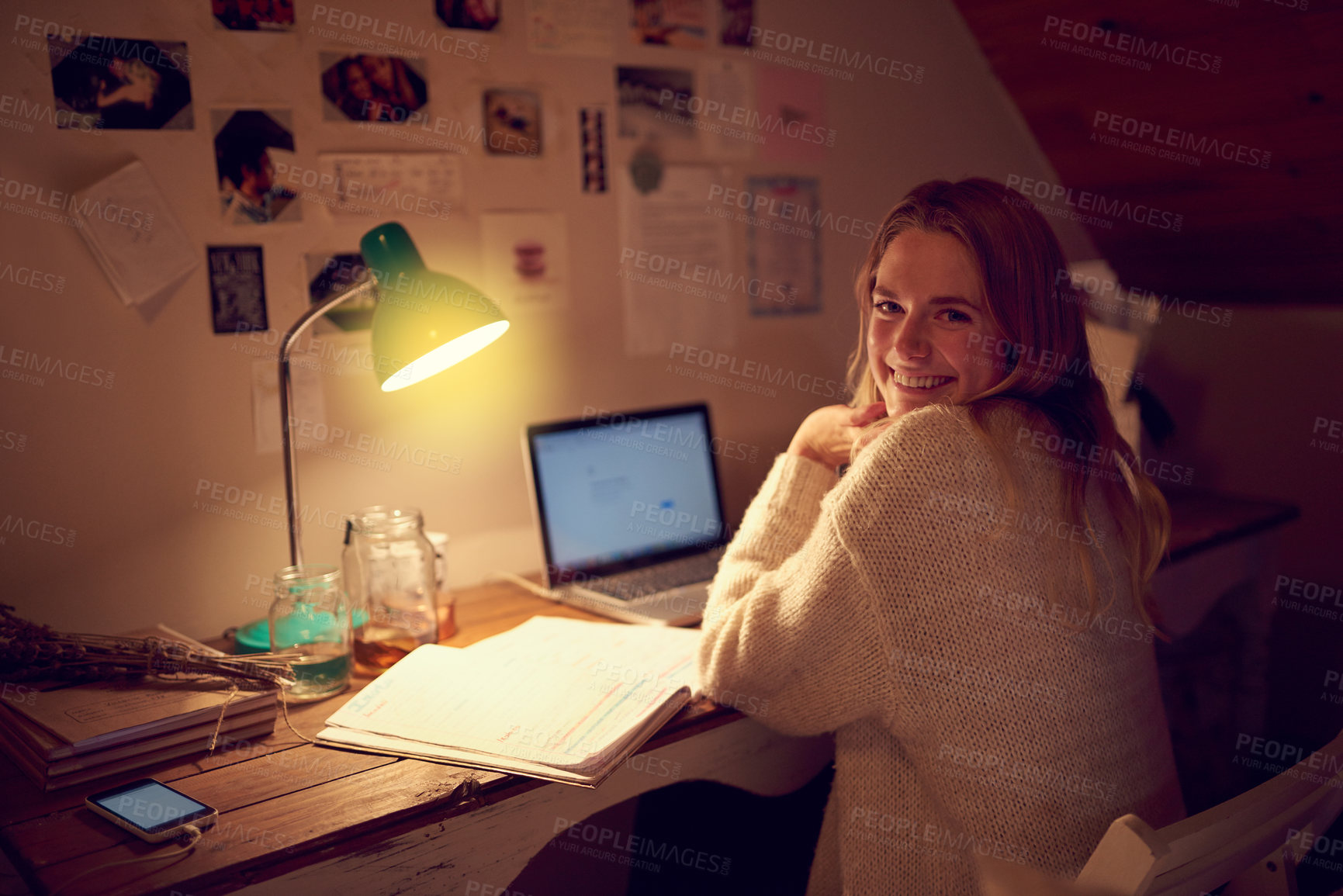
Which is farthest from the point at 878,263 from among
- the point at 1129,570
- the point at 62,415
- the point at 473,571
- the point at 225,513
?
the point at 62,415

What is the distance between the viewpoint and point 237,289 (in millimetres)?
1368

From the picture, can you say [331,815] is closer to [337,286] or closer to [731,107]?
[337,286]

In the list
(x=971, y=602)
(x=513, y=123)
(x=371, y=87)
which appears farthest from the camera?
(x=513, y=123)

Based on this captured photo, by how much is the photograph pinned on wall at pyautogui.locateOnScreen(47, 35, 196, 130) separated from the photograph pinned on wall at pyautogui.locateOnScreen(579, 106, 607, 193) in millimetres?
632

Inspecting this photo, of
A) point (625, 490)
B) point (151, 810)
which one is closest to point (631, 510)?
point (625, 490)

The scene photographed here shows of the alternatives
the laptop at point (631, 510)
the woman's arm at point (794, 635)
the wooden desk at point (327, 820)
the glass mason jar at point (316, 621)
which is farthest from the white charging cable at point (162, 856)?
the laptop at point (631, 510)

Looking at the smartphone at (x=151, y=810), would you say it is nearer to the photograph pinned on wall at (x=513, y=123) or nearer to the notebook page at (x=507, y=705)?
the notebook page at (x=507, y=705)

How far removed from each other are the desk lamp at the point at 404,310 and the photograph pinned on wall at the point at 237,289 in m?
0.17

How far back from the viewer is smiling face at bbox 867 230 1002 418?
111cm

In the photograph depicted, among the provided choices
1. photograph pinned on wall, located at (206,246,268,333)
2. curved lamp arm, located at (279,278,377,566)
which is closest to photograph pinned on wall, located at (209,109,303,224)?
photograph pinned on wall, located at (206,246,268,333)

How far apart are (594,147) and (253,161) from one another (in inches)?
23.0

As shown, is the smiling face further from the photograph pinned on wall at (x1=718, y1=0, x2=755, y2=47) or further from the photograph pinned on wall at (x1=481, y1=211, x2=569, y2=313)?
the photograph pinned on wall at (x1=718, y1=0, x2=755, y2=47)

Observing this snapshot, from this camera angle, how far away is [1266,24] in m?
1.54

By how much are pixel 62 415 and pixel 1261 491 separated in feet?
7.86
